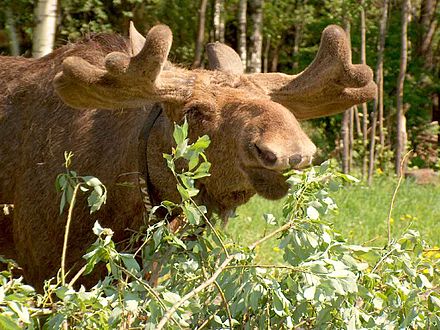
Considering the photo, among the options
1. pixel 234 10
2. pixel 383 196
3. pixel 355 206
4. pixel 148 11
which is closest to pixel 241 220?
pixel 355 206

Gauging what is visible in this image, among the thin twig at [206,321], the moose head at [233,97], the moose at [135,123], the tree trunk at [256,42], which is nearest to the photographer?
the thin twig at [206,321]

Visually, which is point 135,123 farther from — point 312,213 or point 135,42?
point 312,213

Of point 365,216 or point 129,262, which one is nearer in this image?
point 129,262

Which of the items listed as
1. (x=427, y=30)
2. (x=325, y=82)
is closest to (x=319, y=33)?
(x=427, y=30)

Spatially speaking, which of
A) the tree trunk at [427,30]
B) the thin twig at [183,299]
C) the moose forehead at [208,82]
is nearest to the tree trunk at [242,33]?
the tree trunk at [427,30]

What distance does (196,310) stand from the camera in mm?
4234

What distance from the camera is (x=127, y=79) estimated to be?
5047 mm

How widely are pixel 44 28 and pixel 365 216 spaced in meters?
4.13

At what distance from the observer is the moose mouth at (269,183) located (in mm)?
4590

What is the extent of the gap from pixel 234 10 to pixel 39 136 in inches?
863

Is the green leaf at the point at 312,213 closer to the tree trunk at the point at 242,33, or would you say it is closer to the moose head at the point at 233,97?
the moose head at the point at 233,97

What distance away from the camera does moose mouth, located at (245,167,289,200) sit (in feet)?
15.1

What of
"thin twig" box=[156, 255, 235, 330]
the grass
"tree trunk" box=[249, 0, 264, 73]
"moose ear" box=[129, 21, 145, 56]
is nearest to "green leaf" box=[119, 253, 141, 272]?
"thin twig" box=[156, 255, 235, 330]

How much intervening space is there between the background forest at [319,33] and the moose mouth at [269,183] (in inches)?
473
